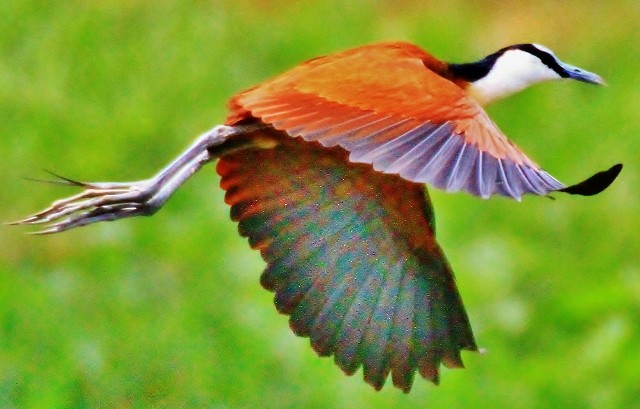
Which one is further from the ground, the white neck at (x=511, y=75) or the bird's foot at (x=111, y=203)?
the white neck at (x=511, y=75)

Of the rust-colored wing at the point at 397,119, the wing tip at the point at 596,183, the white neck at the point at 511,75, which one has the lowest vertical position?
the wing tip at the point at 596,183

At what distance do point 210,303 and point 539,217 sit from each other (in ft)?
6.95

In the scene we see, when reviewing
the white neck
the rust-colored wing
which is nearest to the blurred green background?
the white neck

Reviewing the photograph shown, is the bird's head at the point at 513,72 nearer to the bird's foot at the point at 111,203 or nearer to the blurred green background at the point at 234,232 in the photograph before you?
the bird's foot at the point at 111,203

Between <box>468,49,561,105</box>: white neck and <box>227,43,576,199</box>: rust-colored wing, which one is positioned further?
Result: <box>468,49,561,105</box>: white neck

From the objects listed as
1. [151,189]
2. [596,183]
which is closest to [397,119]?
[596,183]

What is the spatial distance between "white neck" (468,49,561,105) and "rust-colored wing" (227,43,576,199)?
0.38m

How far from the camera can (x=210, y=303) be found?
8641 mm

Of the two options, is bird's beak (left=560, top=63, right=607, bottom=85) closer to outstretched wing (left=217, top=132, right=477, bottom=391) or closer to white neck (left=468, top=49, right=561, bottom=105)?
white neck (left=468, top=49, right=561, bottom=105)

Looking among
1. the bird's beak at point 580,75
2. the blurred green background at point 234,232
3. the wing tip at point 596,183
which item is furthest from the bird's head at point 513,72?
the blurred green background at point 234,232

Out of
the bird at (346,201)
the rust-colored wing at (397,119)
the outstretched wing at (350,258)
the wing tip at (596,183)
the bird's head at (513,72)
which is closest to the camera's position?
the wing tip at (596,183)

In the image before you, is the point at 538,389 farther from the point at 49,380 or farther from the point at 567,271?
the point at 49,380

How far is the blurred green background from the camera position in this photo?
7.90 m

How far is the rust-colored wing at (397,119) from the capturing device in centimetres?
561
